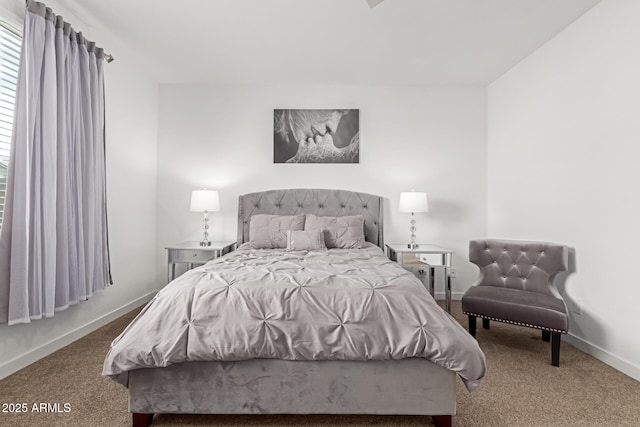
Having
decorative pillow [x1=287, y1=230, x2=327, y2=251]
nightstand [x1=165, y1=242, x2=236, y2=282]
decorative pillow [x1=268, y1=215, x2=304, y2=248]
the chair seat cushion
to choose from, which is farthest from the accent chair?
nightstand [x1=165, y1=242, x2=236, y2=282]

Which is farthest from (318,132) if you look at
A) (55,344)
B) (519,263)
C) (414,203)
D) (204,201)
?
(55,344)

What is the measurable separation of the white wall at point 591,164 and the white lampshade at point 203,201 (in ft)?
10.8

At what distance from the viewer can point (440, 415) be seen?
1.56 m

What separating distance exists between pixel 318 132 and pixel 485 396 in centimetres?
312

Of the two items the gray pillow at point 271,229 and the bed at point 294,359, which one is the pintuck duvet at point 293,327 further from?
the gray pillow at point 271,229

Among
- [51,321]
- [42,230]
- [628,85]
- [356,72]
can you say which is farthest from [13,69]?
[628,85]

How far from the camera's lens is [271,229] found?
344 centimetres

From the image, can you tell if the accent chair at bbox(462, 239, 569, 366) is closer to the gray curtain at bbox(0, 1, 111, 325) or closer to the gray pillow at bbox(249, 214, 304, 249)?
the gray pillow at bbox(249, 214, 304, 249)

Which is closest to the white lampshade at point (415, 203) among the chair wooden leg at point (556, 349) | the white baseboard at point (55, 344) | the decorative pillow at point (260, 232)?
the decorative pillow at point (260, 232)

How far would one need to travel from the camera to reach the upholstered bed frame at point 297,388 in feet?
5.10

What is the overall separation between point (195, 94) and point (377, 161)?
2405mm

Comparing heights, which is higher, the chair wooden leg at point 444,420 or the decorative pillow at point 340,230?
the decorative pillow at point 340,230

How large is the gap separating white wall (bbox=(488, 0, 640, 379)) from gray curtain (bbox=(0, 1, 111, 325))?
391cm

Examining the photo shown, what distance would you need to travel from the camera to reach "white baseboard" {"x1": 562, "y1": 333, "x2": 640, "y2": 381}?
2153 millimetres
